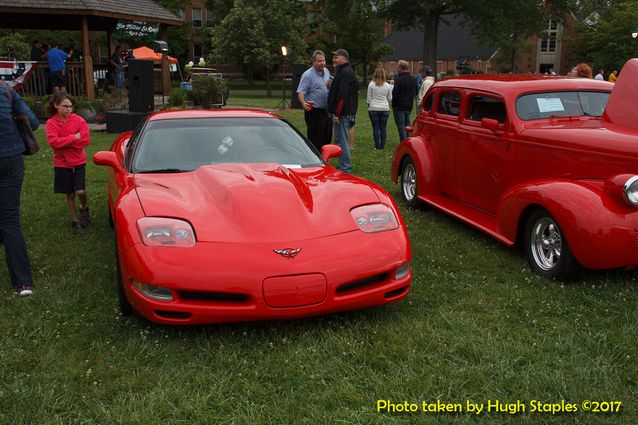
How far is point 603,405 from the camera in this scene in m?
2.92

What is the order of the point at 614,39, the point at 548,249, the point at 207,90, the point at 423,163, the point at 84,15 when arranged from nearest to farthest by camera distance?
the point at 548,249 < the point at 423,163 < the point at 84,15 < the point at 207,90 < the point at 614,39

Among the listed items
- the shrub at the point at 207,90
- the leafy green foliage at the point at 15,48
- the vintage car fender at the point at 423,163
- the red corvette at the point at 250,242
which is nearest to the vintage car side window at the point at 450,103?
the vintage car fender at the point at 423,163

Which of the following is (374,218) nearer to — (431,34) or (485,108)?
(485,108)

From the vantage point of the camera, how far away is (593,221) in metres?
4.25

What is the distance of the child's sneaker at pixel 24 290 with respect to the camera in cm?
448

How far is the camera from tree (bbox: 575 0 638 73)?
44969 millimetres

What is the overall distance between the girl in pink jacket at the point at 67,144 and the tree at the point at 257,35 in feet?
111

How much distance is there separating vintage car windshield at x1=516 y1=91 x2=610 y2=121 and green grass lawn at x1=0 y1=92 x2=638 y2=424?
1.63 m

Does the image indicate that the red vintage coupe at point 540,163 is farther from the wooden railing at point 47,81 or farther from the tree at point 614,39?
the tree at point 614,39

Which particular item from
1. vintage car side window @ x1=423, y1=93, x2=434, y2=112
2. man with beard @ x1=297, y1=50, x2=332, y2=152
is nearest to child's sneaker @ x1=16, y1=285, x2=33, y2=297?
vintage car side window @ x1=423, y1=93, x2=434, y2=112

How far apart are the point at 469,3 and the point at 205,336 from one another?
36676 mm

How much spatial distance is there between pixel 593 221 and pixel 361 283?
187cm

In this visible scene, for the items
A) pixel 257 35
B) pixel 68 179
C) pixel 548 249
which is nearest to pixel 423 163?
pixel 548 249

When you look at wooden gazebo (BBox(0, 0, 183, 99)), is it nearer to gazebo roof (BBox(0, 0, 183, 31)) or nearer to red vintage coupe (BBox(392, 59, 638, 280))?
gazebo roof (BBox(0, 0, 183, 31))
